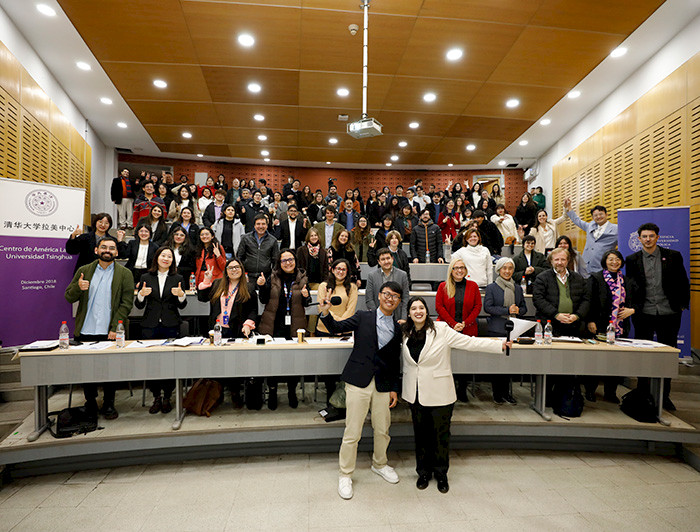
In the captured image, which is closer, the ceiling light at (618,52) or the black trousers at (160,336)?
the black trousers at (160,336)

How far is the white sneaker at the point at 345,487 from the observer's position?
8.73 ft

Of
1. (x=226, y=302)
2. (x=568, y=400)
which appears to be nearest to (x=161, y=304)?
(x=226, y=302)

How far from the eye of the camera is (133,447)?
2.96 meters

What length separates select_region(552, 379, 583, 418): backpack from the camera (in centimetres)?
341

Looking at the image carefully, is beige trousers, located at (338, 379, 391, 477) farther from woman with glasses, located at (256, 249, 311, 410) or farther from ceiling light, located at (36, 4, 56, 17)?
ceiling light, located at (36, 4, 56, 17)

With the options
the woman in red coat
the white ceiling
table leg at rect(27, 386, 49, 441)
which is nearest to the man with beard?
table leg at rect(27, 386, 49, 441)

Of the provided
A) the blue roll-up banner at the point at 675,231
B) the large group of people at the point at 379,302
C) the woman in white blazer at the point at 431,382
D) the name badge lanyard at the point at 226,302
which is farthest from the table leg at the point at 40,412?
the blue roll-up banner at the point at 675,231

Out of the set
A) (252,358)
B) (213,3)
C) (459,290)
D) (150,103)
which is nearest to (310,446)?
(252,358)

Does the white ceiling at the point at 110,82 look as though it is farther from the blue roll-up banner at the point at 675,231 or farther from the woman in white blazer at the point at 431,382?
the woman in white blazer at the point at 431,382

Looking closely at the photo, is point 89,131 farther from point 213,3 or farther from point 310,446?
A: point 310,446

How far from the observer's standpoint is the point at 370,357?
2.80 m

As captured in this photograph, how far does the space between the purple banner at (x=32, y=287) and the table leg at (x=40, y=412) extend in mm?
1276

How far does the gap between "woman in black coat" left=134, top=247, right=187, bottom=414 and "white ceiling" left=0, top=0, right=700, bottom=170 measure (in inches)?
153

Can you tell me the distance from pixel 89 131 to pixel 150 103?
2.80m
